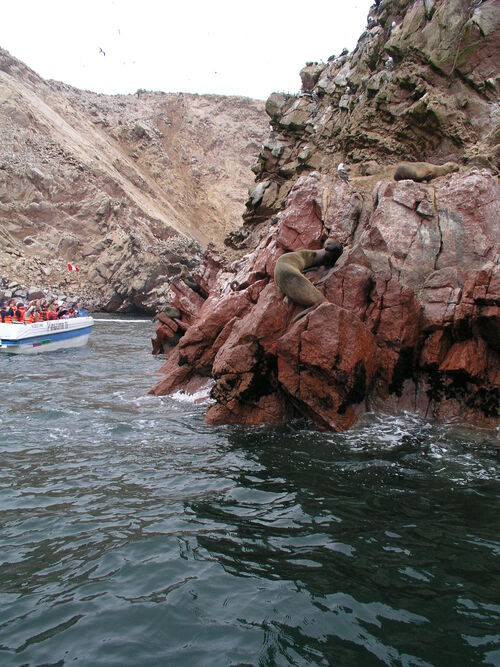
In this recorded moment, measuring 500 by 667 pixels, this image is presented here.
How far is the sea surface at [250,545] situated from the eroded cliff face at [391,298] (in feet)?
2.24

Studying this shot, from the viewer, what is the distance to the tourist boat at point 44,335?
1791cm

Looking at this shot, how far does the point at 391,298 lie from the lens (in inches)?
358

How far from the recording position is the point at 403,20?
17422mm

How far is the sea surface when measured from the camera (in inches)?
142

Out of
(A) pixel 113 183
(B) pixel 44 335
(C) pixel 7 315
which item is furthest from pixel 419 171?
(A) pixel 113 183

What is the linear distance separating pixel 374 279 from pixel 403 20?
12.8m

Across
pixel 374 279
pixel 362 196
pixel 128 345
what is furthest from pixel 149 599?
pixel 128 345

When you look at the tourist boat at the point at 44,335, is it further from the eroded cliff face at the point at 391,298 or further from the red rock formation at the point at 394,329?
the red rock formation at the point at 394,329

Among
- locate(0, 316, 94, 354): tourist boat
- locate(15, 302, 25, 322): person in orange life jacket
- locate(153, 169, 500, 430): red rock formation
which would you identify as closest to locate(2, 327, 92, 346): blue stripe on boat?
locate(0, 316, 94, 354): tourist boat

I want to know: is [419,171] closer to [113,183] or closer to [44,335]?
[44,335]

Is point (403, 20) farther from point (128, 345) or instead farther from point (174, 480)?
point (174, 480)

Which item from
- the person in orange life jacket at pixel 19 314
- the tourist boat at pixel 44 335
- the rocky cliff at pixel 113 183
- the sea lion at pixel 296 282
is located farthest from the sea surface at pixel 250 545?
the rocky cliff at pixel 113 183

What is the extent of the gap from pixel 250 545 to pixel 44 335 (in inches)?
633

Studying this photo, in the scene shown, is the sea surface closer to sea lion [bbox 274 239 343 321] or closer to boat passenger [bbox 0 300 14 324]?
sea lion [bbox 274 239 343 321]
